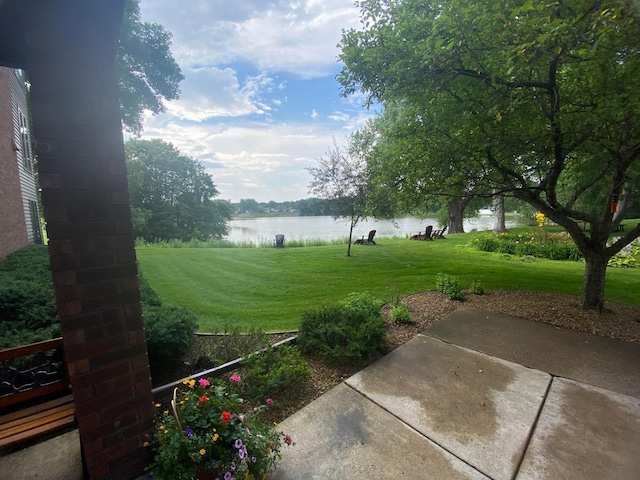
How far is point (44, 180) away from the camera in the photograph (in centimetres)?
141

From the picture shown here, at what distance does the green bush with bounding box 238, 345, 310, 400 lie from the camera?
2553 millimetres

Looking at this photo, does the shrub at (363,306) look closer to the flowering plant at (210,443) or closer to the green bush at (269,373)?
the green bush at (269,373)

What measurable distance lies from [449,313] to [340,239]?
12830 millimetres

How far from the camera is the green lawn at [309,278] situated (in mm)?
5273

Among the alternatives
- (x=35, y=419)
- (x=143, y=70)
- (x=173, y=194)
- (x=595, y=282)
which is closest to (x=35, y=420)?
(x=35, y=419)

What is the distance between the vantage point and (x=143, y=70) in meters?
10.5

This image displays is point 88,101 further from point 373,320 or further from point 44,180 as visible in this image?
point 373,320

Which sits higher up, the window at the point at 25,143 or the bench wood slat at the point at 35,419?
the window at the point at 25,143

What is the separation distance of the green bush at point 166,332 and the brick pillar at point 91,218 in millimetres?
1265

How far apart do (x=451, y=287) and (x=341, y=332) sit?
9.28 feet

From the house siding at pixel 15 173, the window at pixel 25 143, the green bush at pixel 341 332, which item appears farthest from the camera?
the window at pixel 25 143

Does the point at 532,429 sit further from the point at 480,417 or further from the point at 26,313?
the point at 26,313

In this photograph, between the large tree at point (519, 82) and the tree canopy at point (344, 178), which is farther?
the tree canopy at point (344, 178)

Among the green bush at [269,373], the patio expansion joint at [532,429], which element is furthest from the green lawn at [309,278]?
the patio expansion joint at [532,429]
